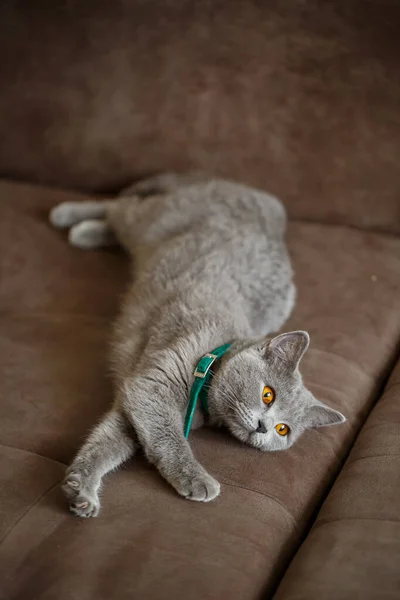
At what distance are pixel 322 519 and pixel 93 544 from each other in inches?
18.6

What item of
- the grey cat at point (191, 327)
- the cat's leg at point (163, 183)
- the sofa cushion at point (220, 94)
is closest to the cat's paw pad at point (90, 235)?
the grey cat at point (191, 327)

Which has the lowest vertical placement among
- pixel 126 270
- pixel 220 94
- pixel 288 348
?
pixel 126 270

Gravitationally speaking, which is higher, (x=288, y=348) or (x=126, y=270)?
(x=288, y=348)

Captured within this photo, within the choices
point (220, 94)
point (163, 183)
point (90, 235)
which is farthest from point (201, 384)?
point (220, 94)

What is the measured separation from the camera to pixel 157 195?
2.27 meters

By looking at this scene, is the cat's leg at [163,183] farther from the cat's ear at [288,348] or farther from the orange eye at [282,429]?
the orange eye at [282,429]

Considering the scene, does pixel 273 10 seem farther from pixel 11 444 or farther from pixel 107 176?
pixel 11 444

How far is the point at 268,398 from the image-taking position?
151 cm

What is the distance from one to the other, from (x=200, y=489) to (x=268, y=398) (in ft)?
1.00

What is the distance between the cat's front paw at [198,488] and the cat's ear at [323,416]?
326 mm

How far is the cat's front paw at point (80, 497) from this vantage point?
4.08ft

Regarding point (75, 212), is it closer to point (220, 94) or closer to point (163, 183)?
point (163, 183)

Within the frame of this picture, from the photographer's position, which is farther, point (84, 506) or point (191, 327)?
point (191, 327)

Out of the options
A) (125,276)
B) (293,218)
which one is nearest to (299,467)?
(125,276)
